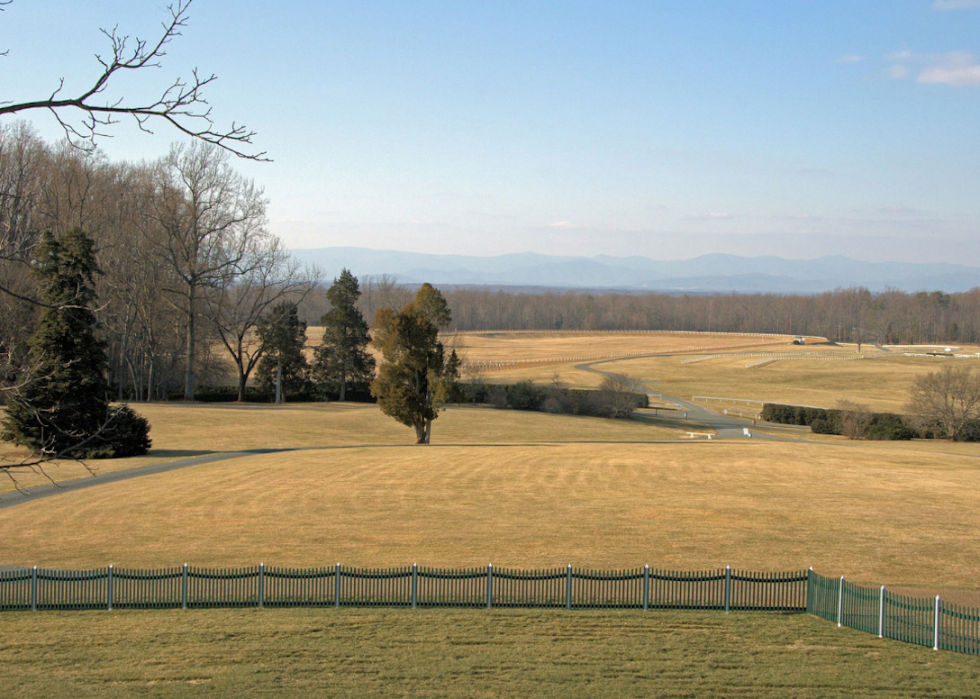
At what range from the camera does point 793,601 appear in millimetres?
18609

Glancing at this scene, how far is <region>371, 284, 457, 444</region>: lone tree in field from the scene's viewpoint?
145 ft

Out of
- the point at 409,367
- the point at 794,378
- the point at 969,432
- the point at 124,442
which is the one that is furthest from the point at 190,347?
the point at 794,378

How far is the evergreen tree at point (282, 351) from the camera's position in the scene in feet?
226

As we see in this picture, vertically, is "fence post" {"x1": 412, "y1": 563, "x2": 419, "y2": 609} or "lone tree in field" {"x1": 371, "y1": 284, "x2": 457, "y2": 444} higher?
"lone tree in field" {"x1": 371, "y1": 284, "x2": 457, "y2": 444}

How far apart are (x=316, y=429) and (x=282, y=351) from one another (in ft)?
68.8

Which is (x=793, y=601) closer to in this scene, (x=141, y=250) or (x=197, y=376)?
(x=141, y=250)

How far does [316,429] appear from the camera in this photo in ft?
167

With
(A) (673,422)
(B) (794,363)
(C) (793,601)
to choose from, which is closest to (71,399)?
(C) (793,601)

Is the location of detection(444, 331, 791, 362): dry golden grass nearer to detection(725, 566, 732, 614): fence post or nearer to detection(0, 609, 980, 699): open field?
detection(725, 566, 732, 614): fence post

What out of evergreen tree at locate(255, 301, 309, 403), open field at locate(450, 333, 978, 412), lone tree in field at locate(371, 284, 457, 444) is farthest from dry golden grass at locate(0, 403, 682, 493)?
open field at locate(450, 333, 978, 412)

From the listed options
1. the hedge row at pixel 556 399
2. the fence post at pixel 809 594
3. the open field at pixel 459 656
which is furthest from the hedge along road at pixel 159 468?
the fence post at pixel 809 594

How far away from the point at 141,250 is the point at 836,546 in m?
56.6

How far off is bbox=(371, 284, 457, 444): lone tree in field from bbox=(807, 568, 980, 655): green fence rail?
28.1 metres

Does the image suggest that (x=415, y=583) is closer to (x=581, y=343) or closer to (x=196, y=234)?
(x=196, y=234)
